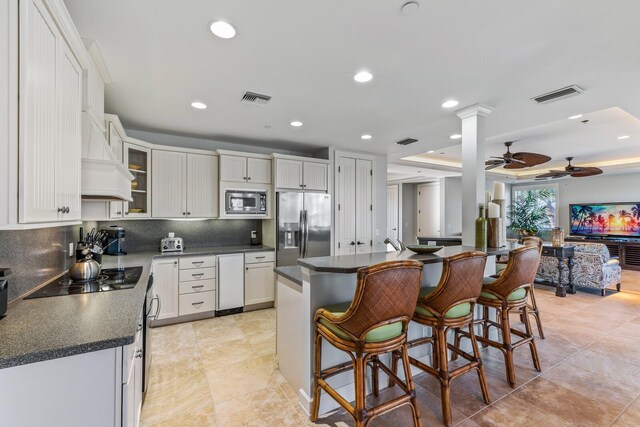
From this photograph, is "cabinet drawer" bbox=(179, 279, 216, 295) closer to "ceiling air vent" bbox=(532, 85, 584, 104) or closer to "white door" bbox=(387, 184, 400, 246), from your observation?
"ceiling air vent" bbox=(532, 85, 584, 104)

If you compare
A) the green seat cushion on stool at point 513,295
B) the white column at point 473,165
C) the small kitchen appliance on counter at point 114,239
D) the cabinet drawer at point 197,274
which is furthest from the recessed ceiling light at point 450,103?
the small kitchen appliance on counter at point 114,239

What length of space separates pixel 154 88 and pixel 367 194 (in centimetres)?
358

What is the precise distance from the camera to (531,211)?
9.34 metres

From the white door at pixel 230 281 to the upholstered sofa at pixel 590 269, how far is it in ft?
17.4

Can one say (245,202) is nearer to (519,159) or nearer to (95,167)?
(95,167)

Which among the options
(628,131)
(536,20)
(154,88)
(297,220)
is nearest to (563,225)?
(628,131)

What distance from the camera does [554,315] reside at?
161 inches

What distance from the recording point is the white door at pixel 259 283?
422 cm

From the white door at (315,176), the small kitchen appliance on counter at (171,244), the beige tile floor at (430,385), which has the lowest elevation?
the beige tile floor at (430,385)

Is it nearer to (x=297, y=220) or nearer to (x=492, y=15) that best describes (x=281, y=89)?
(x=492, y=15)

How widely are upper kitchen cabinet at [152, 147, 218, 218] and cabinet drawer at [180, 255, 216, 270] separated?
622mm

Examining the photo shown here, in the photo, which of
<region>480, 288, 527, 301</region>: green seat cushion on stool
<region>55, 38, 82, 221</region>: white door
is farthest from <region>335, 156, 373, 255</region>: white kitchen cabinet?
<region>55, 38, 82, 221</region>: white door

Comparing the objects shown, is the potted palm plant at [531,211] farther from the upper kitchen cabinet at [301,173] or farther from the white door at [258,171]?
the white door at [258,171]

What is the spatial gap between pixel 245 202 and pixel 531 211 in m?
9.06
